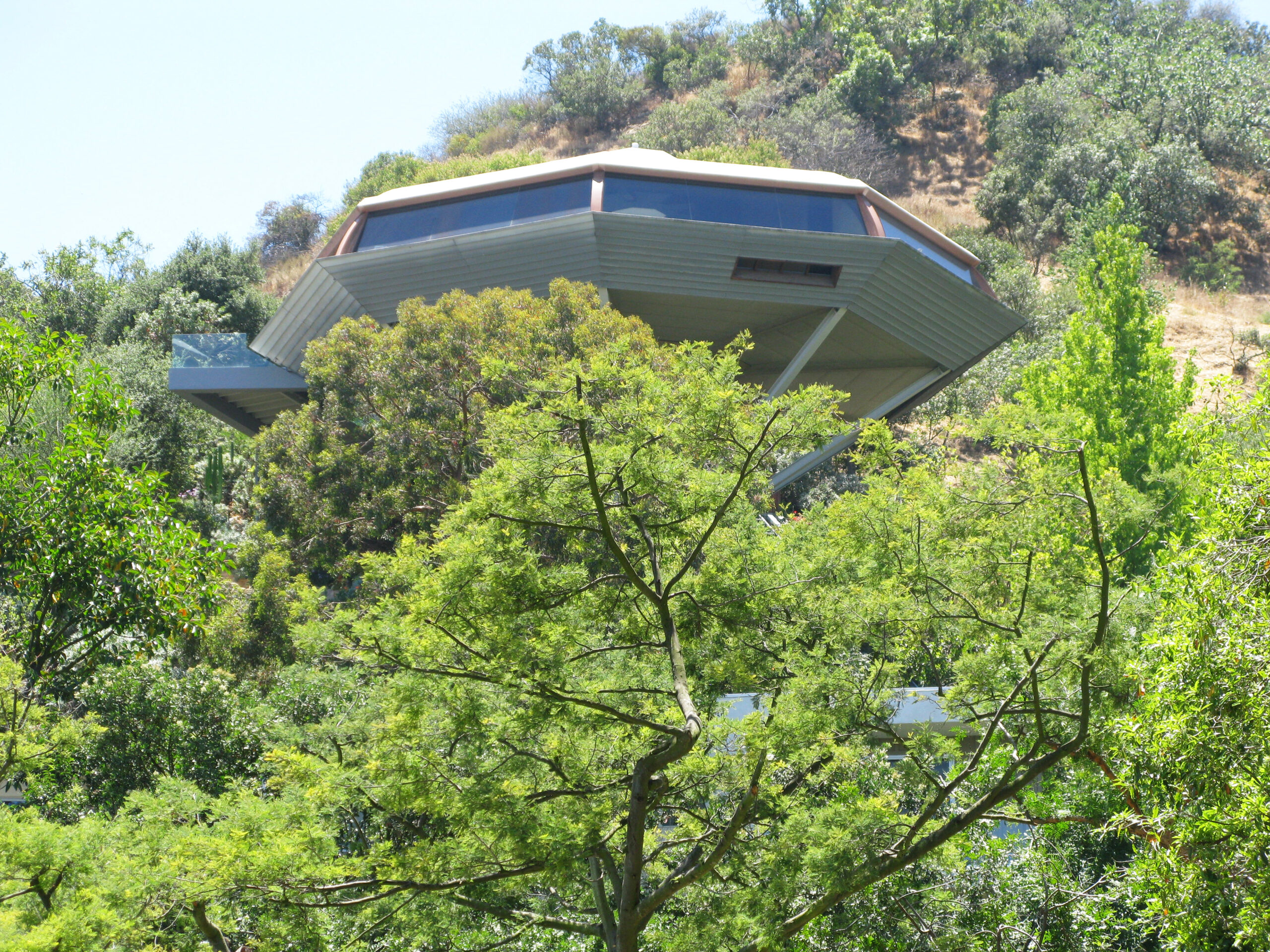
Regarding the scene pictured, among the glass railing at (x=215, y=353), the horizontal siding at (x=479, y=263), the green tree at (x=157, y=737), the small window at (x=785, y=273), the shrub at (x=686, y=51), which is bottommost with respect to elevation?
the green tree at (x=157, y=737)

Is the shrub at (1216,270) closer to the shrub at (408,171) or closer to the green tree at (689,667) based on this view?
A: the shrub at (408,171)

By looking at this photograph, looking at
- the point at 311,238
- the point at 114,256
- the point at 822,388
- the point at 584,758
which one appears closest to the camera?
the point at 822,388

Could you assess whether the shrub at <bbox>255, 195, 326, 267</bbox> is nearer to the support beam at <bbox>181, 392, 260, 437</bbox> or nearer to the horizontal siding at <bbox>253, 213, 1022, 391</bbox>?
the support beam at <bbox>181, 392, 260, 437</bbox>

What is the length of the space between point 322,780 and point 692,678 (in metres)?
2.90

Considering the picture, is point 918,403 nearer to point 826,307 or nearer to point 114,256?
point 826,307

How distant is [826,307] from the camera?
856 inches

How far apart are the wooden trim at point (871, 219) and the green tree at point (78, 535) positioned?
560 inches

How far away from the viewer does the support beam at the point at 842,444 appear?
22.4m

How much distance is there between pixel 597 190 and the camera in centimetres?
2073

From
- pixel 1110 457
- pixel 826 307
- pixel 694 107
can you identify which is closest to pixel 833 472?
pixel 826 307

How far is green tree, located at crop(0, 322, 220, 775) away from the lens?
35.7 ft

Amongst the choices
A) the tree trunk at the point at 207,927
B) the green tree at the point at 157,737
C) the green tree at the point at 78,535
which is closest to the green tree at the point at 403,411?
the green tree at the point at 157,737

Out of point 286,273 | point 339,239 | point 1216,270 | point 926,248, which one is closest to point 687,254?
point 926,248

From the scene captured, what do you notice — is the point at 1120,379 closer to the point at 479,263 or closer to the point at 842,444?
the point at 842,444
